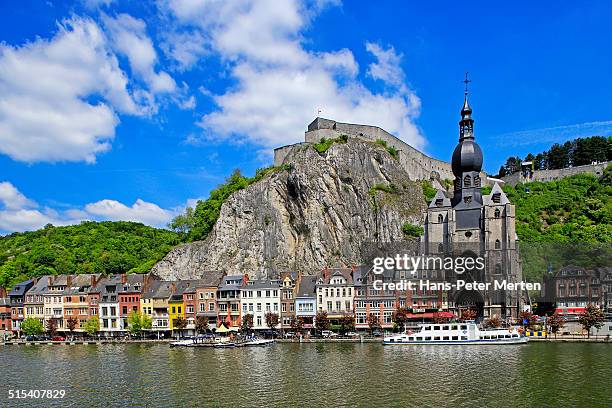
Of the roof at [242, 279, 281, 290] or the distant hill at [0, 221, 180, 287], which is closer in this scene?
the roof at [242, 279, 281, 290]

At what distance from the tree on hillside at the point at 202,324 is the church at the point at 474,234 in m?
30.8

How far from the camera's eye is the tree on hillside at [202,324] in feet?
258

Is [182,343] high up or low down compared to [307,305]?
down

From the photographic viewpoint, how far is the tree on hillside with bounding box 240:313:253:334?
77.4 metres

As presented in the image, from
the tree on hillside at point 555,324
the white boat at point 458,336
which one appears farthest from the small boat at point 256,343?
the tree on hillside at point 555,324

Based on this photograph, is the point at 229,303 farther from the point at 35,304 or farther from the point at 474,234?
the point at 474,234

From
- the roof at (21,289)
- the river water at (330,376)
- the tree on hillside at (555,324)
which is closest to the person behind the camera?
the river water at (330,376)

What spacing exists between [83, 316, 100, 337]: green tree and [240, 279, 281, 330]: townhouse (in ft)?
67.3

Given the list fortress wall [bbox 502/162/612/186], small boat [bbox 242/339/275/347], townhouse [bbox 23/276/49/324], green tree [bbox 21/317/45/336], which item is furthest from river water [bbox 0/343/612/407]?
fortress wall [bbox 502/162/612/186]

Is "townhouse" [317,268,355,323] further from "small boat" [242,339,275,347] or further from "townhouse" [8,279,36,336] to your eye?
"townhouse" [8,279,36,336]

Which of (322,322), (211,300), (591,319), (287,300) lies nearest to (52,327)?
(211,300)

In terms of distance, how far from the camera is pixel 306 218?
97.9m

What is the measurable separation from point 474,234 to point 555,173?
5933 cm

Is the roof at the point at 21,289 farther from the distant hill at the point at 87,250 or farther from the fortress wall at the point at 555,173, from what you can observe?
the fortress wall at the point at 555,173
